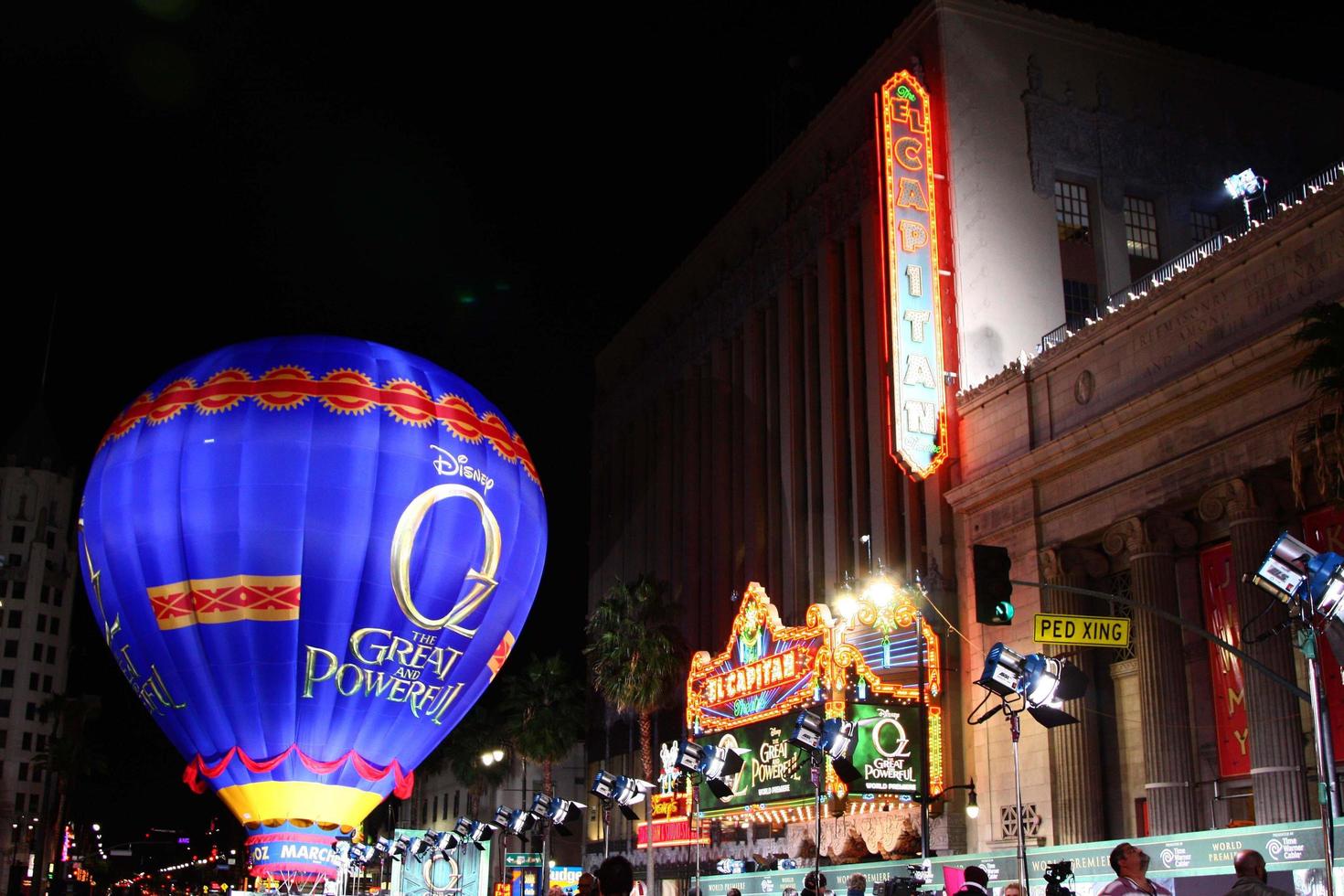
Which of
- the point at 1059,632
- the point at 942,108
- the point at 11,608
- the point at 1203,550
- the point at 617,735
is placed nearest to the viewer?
the point at 1059,632

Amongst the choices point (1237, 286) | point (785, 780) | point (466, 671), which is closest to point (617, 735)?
point (785, 780)

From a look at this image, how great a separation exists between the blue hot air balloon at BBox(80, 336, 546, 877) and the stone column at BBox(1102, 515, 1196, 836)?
16307 mm

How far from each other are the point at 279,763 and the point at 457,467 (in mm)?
8295

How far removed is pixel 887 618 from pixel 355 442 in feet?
57.1

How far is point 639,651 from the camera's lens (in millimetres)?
60688

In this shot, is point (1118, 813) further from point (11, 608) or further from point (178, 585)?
point (11, 608)

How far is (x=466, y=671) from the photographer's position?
35.7 metres

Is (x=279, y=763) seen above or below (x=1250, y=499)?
below

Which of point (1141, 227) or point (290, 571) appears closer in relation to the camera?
point (290, 571)

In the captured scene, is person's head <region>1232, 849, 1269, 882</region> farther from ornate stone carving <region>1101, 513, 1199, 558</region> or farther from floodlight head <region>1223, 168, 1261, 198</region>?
floodlight head <region>1223, 168, 1261, 198</region>

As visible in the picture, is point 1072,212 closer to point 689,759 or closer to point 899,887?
point 689,759

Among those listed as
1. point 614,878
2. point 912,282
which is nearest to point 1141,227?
point 912,282

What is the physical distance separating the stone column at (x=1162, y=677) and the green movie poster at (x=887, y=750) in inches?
301

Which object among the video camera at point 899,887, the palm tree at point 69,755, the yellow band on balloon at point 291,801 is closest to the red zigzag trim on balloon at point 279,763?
the yellow band on balloon at point 291,801
